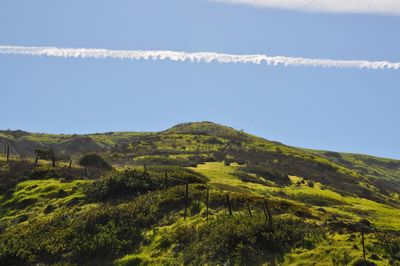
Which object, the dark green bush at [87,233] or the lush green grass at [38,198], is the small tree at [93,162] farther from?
the dark green bush at [87,233]

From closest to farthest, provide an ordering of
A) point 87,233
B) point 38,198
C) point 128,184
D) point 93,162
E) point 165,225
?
point 87,233
point 165,225
point 128,184
point 38,198
point 93,162

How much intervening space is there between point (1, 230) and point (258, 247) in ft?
83.6

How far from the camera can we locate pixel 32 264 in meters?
34.2

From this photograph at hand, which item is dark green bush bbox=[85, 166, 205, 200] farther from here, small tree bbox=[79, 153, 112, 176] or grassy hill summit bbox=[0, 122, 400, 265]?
small tree bbox=[79, 153, 112, 176]

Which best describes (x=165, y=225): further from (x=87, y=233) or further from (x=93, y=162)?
(x=93, y=162)

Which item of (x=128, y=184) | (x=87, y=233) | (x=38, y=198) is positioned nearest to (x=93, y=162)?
(x=38, y=198)

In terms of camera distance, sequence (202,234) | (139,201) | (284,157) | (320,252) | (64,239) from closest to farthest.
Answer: (320,252), (202,234), (64,239), (139,201), (284,157)

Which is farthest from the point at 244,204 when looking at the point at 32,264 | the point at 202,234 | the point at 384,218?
the point at 384,218

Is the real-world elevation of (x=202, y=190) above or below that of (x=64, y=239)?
above

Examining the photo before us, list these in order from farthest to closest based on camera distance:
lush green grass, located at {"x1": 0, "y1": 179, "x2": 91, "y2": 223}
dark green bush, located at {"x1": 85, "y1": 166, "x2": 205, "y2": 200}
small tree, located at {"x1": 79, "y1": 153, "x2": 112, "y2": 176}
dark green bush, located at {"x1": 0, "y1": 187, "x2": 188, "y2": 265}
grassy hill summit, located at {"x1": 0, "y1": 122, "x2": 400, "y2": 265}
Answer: small tree, located at {"x1": 79, "y1": 153, "x2": 112, "y2": 176} → dark green bush, located at {"x1": 85, "y1": 166, "x2": 205, "y2": 200} → lush green grass, located at {"x1": 0, "y1": 179, "x2": 91, "y2": 223} → dark green bush, located at {"x1": 0, "y1": 187, "x2": 188, "y2": 265} → grassy hill summit, located at {"x1": 0, "y1": 122, "x2": 400, "y2": 265}

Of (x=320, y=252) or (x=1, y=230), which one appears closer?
(x=320, y=252)

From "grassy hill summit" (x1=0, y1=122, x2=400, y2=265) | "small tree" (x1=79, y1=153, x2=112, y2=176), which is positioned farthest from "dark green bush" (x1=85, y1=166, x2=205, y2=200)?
"small tree" (x1=79, y1=153, x2=112, y2=176)

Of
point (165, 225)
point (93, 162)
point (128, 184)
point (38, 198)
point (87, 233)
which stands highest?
point (93, 162)

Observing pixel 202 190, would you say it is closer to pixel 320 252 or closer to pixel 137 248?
pixel 137 248
